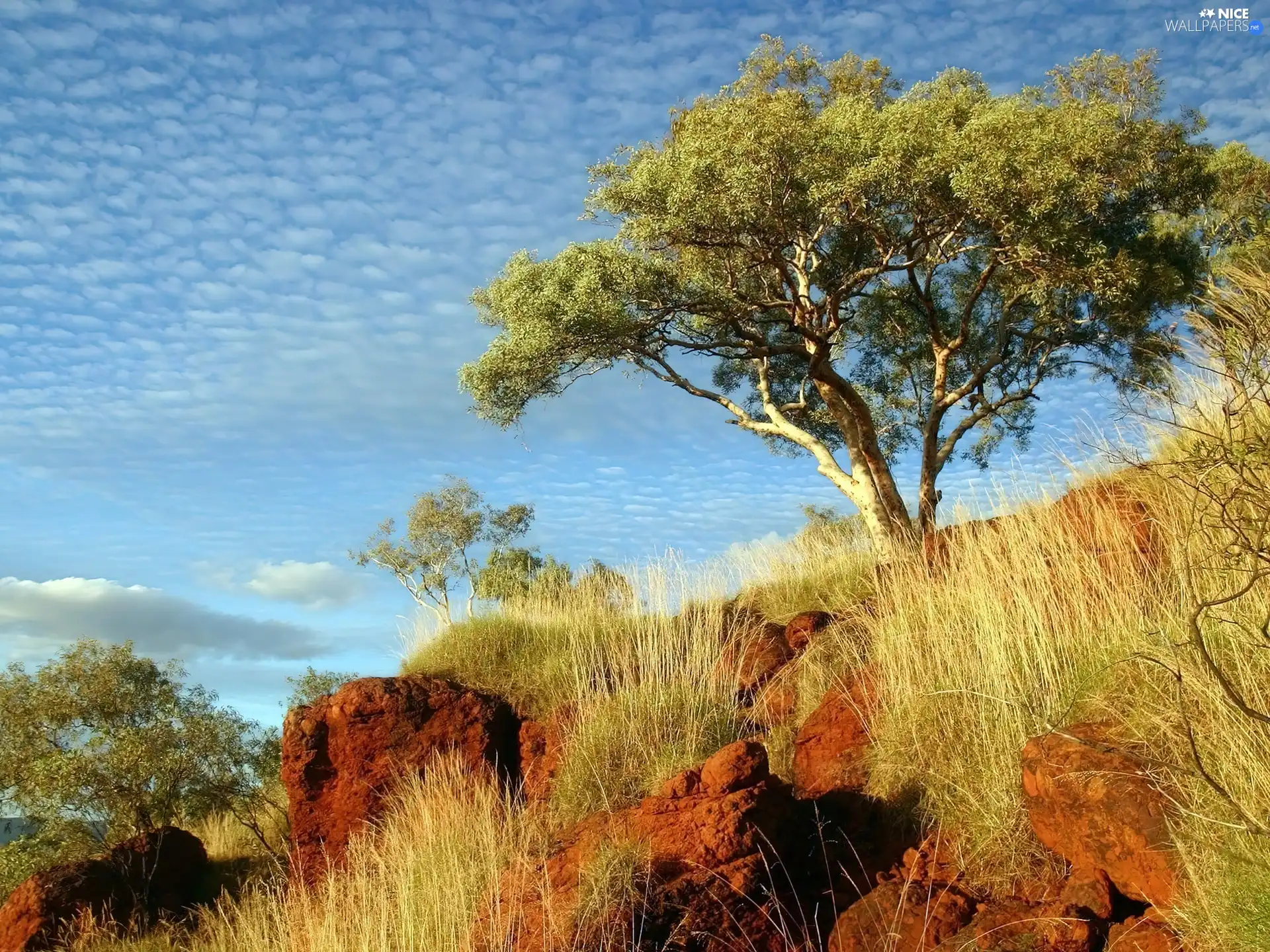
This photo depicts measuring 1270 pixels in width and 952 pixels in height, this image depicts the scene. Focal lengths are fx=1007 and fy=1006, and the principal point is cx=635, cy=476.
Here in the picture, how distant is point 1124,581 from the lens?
7621mm

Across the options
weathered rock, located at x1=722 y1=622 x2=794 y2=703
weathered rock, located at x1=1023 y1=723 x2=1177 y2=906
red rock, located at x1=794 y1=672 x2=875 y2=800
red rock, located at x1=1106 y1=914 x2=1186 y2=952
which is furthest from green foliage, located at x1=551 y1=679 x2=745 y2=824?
red rock, located at x1=1106 y1=914 x2=1186 y2=952

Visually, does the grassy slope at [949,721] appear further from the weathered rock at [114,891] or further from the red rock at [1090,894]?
the weathered rock at [114,891]

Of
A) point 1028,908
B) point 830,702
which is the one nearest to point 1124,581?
point 830,702

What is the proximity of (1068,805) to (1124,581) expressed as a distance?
258 centimetres

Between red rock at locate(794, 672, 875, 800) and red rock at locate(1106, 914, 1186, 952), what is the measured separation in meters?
2.28

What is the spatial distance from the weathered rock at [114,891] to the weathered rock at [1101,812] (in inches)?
459

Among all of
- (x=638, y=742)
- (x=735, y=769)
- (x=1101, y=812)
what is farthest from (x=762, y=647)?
(x=1101, y=812)

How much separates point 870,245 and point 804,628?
11185 millimetres

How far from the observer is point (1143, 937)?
5.10m

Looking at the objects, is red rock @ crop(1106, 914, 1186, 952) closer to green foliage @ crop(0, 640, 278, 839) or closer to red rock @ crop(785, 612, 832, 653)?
red rock @ crop(785, 612, 832, 653)

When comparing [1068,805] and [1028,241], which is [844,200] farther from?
[1068,805]

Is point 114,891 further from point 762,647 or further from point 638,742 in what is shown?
point 762,647

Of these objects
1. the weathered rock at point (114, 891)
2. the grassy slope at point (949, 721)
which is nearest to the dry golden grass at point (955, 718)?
the grassy slope at point (949, 721)

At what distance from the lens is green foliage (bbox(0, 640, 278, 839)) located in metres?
14.5
